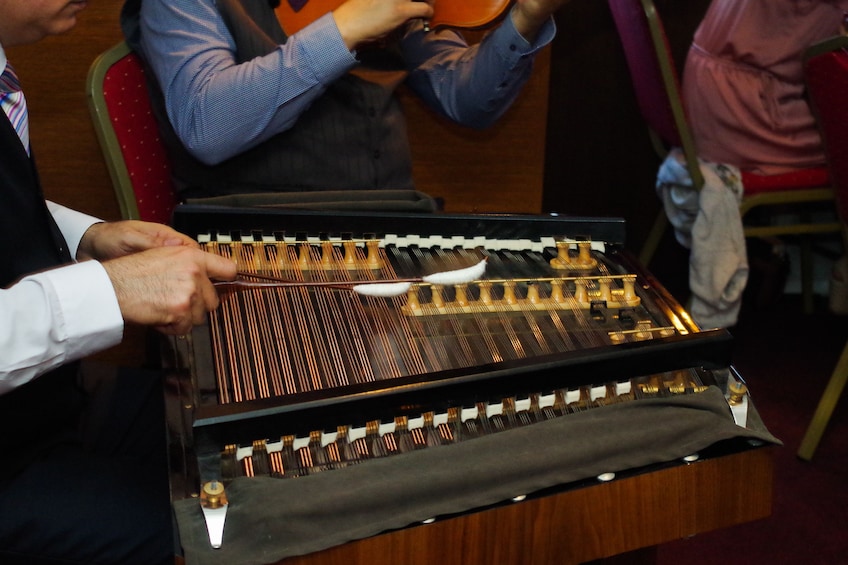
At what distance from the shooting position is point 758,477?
1003 mm

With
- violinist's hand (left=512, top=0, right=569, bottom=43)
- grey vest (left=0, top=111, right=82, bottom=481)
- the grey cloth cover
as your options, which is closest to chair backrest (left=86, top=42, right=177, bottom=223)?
grey vest (left=0, top=111, right=82, bottom=481)

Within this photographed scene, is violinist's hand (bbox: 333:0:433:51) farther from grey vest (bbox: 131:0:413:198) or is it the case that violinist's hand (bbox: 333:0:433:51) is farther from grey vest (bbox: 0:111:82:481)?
grey vest (bbox: 0:111:82:481)

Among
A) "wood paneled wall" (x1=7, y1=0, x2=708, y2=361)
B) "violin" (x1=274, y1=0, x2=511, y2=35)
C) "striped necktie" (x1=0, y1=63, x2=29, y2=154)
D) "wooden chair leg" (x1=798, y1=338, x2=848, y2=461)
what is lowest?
"wooden chair leg" (x1=798, y1=338, x2=848, y2=461)

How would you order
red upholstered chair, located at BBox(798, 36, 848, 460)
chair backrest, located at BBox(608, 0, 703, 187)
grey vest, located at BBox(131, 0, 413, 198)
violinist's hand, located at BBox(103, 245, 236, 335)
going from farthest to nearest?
chair backrest, located at BBox(608, 0, 703, 187)
red upholstered chair, located at BBox(798, 36, 848, 460)
grey vest, located at BBox(131, 0, 413, 198)
violinist's hand, located at BBox(103, 245, 236, 335)

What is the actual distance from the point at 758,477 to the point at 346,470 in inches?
18.5

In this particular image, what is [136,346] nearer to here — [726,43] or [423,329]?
[423,329]

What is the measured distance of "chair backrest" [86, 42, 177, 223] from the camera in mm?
1517

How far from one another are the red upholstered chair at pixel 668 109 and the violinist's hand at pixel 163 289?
1500 mm

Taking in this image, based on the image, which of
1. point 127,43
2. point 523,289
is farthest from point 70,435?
point 127,43

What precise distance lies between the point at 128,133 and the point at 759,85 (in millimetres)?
1638

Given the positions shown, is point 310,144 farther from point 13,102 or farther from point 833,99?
point 833,99

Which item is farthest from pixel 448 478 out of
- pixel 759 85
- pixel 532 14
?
pixel 759 85

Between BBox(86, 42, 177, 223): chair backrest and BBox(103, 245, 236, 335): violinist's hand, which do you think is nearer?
BBox(103, 245, 236, 335): violinist's hand

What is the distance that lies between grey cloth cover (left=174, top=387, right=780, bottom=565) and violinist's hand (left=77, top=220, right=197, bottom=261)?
50 centimetres
